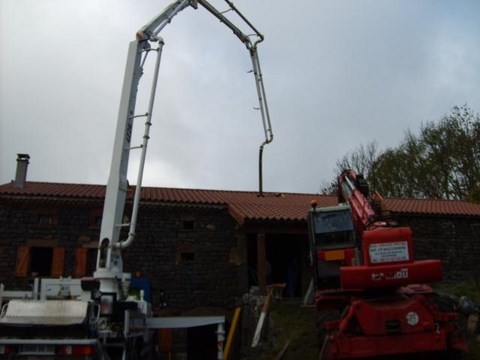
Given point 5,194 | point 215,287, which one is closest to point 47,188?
point 5,194

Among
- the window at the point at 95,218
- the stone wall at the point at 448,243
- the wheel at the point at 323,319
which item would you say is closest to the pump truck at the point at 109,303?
the wheel at the point at 323,319

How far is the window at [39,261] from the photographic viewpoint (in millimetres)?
17297

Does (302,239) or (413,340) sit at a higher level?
(302,239)

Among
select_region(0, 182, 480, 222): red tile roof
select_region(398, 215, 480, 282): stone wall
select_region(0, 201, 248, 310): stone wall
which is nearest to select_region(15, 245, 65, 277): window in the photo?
select_region(0, 201, 248, 310): stone wall

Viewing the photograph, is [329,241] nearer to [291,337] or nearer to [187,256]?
[291,337]

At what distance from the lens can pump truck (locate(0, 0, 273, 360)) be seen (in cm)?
611

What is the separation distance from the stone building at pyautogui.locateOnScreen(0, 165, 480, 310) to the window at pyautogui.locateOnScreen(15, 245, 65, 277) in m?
0.03

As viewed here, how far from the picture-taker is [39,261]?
18.5 metres

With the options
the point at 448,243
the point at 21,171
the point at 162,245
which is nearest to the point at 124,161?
the point at 162,245

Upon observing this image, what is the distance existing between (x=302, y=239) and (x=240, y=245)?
2.43m

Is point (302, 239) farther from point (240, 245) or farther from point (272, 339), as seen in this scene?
point (272, 339)

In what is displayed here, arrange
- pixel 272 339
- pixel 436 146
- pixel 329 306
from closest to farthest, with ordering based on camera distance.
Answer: pixel 329 306, pixel 272 339, pixel 436 146

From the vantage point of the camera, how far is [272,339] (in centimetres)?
1267

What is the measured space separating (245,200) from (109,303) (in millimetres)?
13321
